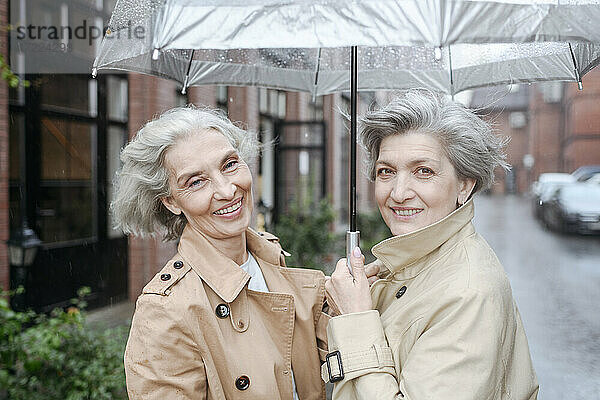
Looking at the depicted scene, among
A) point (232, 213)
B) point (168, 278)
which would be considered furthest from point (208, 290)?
point (232, 213)

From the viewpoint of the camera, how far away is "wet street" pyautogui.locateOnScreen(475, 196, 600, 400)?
5426mm

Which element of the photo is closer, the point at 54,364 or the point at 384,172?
the point at 384,172

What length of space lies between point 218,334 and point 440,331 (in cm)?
68

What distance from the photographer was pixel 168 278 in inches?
75.0

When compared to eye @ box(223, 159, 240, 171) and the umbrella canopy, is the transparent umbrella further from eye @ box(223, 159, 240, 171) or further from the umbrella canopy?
eye @ box(223, 159, 240, 171)

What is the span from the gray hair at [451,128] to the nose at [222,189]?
1.62 ft

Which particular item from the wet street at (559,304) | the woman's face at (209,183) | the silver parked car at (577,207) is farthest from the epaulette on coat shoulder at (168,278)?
the silver parked car at (577,207)

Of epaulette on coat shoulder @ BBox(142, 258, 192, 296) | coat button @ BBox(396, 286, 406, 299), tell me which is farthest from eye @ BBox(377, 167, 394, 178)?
epaulette on coat shoulder @ BBox(142, 258, 192, 296)

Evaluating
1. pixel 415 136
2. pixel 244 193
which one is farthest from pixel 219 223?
pixel 415 136

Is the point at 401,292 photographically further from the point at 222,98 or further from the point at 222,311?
the point at 222,98

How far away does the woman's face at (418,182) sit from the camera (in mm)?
1847

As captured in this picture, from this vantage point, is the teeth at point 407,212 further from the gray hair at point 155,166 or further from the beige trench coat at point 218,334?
the gray hair at point 155,166

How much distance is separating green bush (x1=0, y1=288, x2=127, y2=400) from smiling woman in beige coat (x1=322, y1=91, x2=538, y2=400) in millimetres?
2307

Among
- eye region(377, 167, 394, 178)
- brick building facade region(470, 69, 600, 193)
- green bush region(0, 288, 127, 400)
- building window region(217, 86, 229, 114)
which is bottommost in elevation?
green bush region(0, 288, 127, 400)
